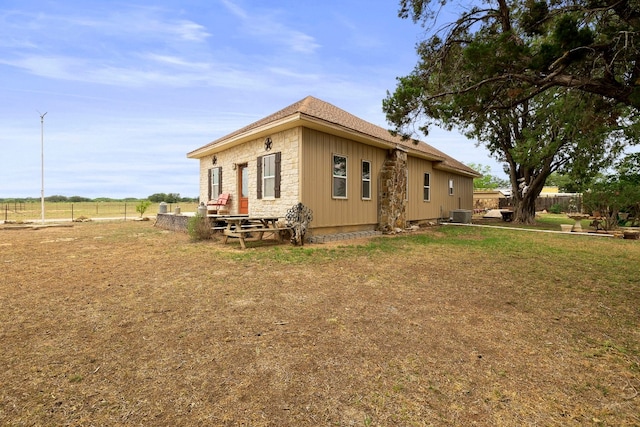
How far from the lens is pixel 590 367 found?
229 cm

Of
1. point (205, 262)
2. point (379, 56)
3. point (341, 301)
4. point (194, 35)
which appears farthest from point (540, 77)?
point (194, 35)

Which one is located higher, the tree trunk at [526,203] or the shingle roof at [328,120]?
the shingle roof at [328,120]

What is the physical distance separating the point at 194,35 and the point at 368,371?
9.63m

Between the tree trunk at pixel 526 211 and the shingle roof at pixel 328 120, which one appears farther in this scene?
the tree trunk at pixel 526 211

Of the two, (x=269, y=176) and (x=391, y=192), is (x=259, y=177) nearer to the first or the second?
(x=269, y=176)

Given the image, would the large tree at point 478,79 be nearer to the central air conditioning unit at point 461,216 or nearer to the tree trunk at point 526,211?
the central air conditioning unit at point 461,216

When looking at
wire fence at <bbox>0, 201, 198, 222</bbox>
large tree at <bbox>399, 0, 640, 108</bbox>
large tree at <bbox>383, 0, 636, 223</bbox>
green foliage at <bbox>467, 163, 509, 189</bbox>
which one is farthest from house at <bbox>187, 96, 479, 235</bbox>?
green foliage at <bbox>467, 163, 509, 189</bbox>

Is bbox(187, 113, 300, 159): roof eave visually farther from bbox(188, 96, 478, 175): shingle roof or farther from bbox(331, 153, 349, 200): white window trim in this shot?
bbox(331, 153, 349, 200): white window trim

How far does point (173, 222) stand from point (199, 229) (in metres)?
4.24

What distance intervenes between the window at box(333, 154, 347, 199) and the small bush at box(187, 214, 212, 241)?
4033mm

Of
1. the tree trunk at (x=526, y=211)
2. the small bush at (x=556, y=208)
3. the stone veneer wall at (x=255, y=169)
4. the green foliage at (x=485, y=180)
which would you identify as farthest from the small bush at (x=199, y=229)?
the green foliage at (x=485, y=180)

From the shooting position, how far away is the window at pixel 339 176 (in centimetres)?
938

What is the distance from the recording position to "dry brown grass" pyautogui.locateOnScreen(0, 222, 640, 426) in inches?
70.5

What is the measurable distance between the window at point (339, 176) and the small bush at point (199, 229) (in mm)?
4033
